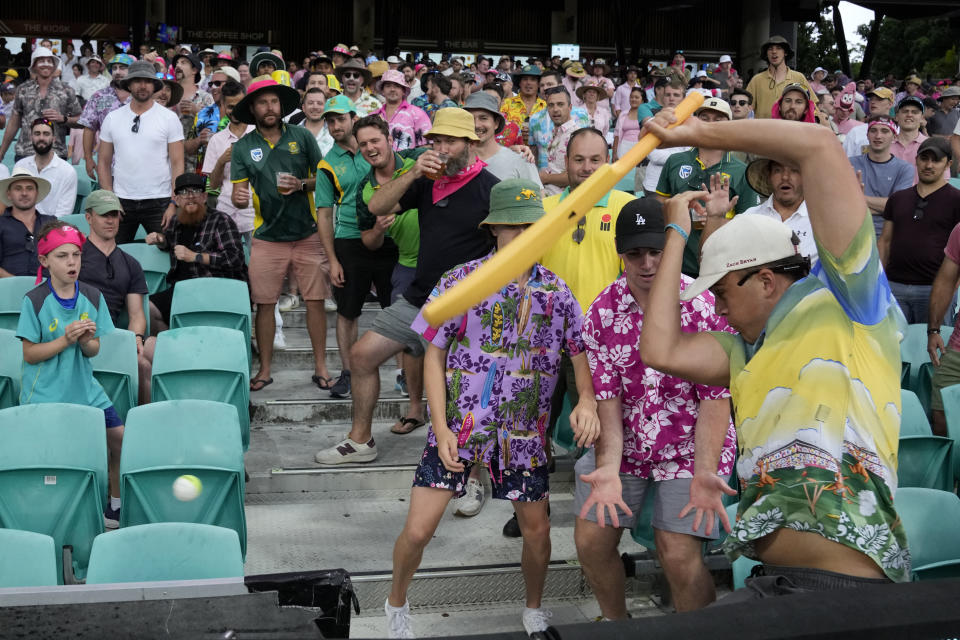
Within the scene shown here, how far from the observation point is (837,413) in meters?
2.38

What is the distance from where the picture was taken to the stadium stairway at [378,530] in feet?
15.9

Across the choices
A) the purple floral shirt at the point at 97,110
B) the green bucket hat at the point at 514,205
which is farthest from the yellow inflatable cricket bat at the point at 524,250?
the purple floral shirt at the point at 97,110

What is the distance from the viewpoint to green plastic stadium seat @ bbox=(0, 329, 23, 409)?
5.81 metres

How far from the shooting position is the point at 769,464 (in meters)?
2.46

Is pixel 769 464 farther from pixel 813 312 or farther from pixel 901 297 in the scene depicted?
pixel 901 297

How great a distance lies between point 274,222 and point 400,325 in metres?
1.83

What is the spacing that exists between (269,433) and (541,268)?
2970mm

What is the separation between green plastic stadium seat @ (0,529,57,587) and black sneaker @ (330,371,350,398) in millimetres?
3324

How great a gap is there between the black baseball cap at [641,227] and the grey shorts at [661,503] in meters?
0.90

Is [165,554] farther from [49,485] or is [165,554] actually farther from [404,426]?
[404,426]

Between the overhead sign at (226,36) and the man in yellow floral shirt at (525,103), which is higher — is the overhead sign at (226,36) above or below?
above

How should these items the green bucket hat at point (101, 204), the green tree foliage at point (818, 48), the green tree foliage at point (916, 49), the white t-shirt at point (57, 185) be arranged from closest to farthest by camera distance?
the green bucket hat at point (101, 204) < the white t-shirt at point (57, 185) < the green tree foliage at point (818, 48) < the green tree foliage at point (916, 49)

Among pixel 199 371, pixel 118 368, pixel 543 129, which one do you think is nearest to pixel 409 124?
pixel 543 129

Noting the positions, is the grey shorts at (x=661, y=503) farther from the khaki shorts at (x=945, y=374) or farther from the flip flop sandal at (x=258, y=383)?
the flip flop sandal at (x=258, y=383)
